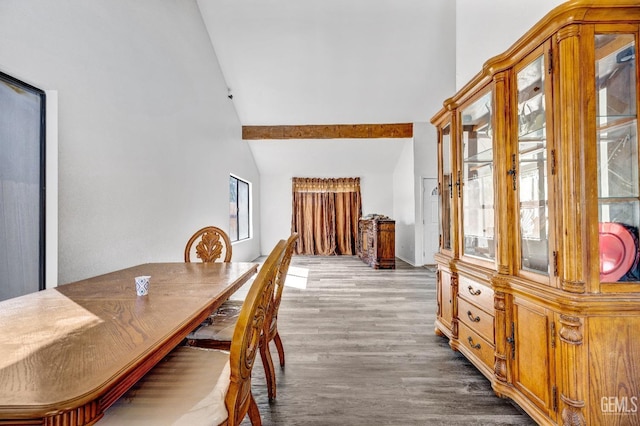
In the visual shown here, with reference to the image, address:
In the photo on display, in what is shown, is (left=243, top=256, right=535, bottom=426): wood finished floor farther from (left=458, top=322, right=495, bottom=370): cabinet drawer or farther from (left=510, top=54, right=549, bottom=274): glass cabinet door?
(left=510, top=54, right=549, bottom=274): glass cabinet door

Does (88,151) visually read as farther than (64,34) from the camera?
Yes

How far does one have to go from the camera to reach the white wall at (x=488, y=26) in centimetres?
200

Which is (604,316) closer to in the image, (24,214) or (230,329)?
(230,329)

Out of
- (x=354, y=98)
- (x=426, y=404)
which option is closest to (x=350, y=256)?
(x=354, y=98)

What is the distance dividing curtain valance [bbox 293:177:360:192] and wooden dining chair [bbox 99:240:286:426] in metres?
6.93

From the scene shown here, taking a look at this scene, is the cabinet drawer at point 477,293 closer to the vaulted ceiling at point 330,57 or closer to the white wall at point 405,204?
the vaulted ceiling at point 330,57

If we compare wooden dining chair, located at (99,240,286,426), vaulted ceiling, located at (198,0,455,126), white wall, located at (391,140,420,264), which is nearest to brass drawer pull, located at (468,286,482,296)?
wooden dining chair, located at (99,240,286,426)

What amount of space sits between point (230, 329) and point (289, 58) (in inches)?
172

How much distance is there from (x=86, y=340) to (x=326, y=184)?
7.27 metres

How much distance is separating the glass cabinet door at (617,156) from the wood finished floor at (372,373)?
3.23 feet

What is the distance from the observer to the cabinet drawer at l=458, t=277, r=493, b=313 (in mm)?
1920

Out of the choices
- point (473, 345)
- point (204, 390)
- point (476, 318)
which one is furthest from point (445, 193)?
point (204, 390)

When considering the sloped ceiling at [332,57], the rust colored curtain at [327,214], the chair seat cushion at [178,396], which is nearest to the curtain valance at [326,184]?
the rust colored curtain at [327,214]

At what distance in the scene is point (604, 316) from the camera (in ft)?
4.34
